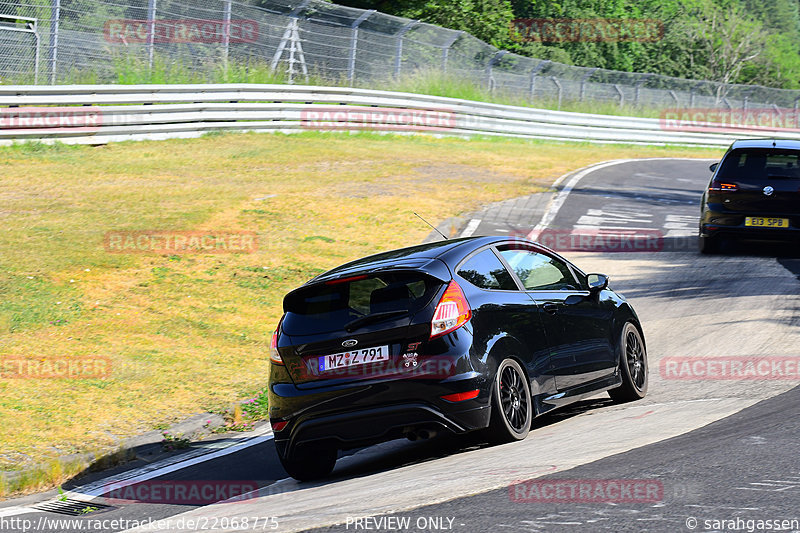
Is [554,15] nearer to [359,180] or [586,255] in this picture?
[359,180]

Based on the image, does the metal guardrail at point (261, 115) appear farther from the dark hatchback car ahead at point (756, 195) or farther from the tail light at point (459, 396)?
the tail light at point (459, 396)

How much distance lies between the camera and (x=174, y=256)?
13.9 metres

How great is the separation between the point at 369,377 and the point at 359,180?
14.7 meters

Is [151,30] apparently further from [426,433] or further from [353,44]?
[426,433]

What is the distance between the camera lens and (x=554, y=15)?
6469 centimetres

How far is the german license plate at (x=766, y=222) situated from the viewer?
49.4 feet

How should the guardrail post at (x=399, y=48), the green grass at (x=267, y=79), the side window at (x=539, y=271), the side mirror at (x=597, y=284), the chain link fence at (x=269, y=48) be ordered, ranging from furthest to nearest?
the guardrail post at (x=399, y=48), the green grass at (x=267, y=79), the chain link fence at (x=269, y=48), the side mirror at (x=597, y=284), the side window at (x=539, y=271)

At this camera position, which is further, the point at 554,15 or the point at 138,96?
the point at 554,15

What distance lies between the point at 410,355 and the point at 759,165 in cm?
1070

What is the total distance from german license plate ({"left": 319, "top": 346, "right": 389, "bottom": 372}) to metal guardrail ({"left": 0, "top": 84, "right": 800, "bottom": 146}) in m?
15.3

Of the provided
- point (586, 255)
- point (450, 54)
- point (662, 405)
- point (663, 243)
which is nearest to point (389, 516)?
point (662, 405)

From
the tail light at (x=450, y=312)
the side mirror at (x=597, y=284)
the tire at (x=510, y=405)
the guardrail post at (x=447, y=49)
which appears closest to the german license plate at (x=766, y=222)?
the side mirror at (x=597, y=284)

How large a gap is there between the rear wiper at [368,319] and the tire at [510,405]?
0.80 meters

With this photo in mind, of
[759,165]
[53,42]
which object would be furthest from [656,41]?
[759,165]
